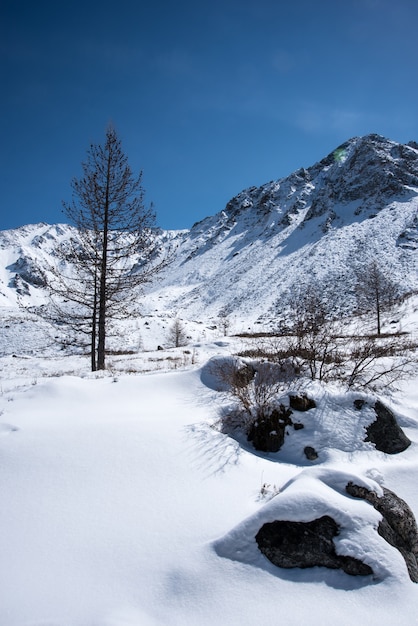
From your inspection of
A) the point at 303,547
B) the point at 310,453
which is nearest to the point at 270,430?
the point at 310,453

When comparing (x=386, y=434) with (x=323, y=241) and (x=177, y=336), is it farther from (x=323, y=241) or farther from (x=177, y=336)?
(x=323, y=241)

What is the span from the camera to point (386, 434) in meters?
5.96

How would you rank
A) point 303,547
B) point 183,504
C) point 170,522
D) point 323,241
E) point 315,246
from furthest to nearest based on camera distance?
point 323,241, point 315,246, point 183,504, point 170,522, point 303,547

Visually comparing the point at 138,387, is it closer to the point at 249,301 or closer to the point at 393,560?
the point at 393,560

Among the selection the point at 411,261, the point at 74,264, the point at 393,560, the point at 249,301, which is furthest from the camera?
the point at 249,301

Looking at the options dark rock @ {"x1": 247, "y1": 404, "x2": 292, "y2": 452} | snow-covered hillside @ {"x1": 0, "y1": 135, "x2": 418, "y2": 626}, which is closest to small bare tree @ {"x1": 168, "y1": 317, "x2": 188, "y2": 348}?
snow-covered hillside @ {"x1": 0, "y1": 135, "x2": 418, "y2": 626}

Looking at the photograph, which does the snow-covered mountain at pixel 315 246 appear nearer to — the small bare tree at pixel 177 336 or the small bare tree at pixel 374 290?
the small bare tree at pixel 374 290

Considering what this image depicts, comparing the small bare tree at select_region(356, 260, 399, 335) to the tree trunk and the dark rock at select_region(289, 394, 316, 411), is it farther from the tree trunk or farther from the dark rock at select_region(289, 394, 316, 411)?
the dark rock at select_region(289, 394, 316, 411)

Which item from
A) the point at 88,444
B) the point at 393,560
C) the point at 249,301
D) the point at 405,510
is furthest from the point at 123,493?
the point at 249,301

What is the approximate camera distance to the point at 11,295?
167125mm

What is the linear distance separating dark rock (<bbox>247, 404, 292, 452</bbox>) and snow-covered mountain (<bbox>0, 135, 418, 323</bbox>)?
30673 mm

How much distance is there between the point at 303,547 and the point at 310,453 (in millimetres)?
2469

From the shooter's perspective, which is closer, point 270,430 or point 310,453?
point 310,453

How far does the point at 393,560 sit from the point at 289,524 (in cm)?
95
